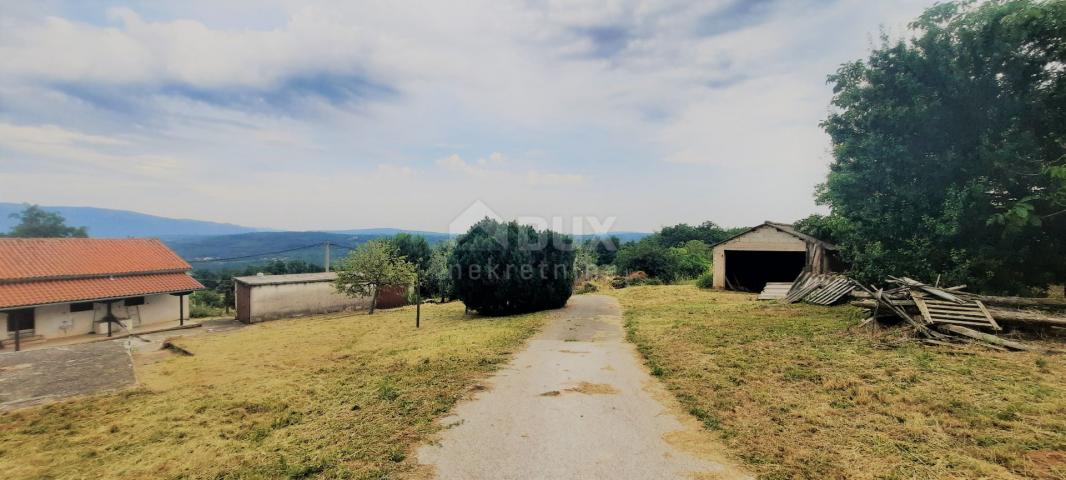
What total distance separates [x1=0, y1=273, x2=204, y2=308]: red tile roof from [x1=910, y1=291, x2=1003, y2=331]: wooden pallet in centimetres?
3464

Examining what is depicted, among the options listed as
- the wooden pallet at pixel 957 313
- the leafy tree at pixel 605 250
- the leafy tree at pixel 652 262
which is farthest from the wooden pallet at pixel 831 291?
the leafy tree at pixel 605 250

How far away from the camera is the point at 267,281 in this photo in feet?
90.5

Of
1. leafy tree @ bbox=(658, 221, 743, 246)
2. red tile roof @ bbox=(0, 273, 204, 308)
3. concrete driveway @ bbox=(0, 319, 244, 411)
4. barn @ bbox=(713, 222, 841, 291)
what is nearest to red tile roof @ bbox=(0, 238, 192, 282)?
red tile roof @ bbox=(0, 273, 204, 308)

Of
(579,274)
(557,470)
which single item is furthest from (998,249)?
(579,274)

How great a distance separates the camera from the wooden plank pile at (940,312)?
9.31 metres

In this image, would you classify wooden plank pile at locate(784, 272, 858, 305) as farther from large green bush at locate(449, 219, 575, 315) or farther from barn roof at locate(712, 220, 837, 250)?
large green bush at locate(449, 219, 575, 315)

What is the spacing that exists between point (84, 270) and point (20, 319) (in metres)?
3.73

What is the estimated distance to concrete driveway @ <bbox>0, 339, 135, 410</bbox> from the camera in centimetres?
878

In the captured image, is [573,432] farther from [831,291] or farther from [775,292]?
[775,292]

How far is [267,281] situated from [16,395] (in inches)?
790

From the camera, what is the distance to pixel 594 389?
732 cm

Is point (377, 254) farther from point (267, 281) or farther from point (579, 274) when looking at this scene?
point (579, 274)

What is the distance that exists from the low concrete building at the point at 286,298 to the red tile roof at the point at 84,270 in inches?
120

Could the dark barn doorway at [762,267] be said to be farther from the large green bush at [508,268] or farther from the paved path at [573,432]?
the paved path at [573,432]
